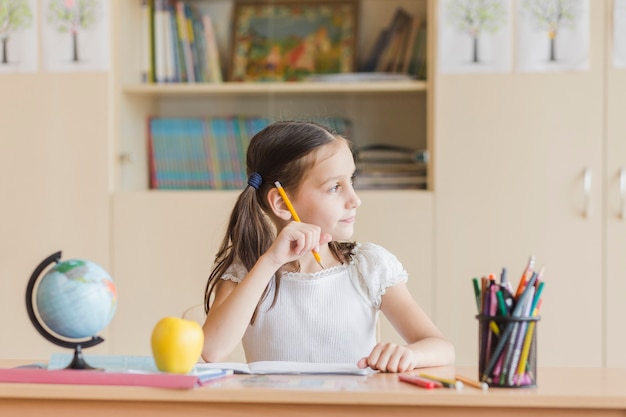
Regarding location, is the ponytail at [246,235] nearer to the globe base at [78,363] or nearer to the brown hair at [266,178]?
the brown hair at [266,178]

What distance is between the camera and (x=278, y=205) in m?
1.88

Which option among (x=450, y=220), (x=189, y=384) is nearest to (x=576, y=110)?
(x=450, y=220)

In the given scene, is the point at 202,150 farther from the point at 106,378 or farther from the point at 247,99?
the point at 106,378

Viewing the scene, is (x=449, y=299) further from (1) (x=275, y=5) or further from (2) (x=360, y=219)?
(1) (x=275, y=5)

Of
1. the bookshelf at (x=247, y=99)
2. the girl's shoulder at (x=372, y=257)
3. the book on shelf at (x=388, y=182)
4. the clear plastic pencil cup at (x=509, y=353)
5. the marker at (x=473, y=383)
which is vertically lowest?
the marker at (x=473, y=383)

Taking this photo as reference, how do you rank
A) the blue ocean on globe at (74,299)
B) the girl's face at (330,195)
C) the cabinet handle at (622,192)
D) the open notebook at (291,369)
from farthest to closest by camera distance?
the cabinet handle at (622,192) → the girl's face at (330,195) → the open notebook at (291,369) → the blue ocean on globe at (74,299)

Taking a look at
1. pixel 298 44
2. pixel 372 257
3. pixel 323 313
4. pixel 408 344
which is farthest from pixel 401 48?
pixel 408 344

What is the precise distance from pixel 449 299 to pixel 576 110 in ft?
2.24

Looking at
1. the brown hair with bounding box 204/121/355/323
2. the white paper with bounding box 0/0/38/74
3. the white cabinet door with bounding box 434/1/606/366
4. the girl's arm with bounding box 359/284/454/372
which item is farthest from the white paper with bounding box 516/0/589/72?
the white paper with bounding box 0/0/38/74

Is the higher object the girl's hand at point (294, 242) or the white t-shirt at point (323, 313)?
the girl's hand at point (294, 242)

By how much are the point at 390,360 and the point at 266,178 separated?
0.60m

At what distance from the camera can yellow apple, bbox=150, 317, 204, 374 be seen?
129cm

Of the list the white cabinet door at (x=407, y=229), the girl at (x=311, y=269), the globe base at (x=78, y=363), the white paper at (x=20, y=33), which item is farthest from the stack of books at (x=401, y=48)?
the globe base at (x=78, y=363)

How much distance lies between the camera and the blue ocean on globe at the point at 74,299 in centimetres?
128
